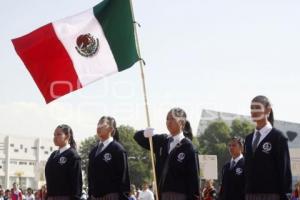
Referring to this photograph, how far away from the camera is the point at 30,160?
105m

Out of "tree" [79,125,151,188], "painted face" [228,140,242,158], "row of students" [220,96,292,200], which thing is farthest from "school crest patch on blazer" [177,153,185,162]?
"tree" [79,125,151,188]

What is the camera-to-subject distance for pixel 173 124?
7461 mm

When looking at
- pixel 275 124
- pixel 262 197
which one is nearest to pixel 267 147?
pixel 262 197

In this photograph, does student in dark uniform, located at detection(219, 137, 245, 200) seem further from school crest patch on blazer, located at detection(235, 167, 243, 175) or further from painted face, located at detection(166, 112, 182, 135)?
painted face, located at detection(166, 112, 182, 135)

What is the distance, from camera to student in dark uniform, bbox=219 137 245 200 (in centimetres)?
913

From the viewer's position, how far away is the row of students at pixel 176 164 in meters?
6.68

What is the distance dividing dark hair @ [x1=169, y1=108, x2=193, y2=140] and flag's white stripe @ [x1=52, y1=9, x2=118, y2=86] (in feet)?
5.32

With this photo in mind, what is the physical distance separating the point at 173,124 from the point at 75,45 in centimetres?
240

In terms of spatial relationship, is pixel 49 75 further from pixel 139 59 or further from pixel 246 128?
pixel 246 128

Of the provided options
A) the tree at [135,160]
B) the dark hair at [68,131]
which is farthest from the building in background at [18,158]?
the dark hair at [68,131]

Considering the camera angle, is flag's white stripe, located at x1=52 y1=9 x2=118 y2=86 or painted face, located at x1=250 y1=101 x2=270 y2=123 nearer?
painted face, located at x1=250 y1=101 x2=270 y2=123

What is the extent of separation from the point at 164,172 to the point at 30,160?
3956 inches

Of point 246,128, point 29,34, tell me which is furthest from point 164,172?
point 246,128

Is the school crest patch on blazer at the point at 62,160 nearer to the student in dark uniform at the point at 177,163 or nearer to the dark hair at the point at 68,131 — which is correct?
the dark hair at the point at 68,131
